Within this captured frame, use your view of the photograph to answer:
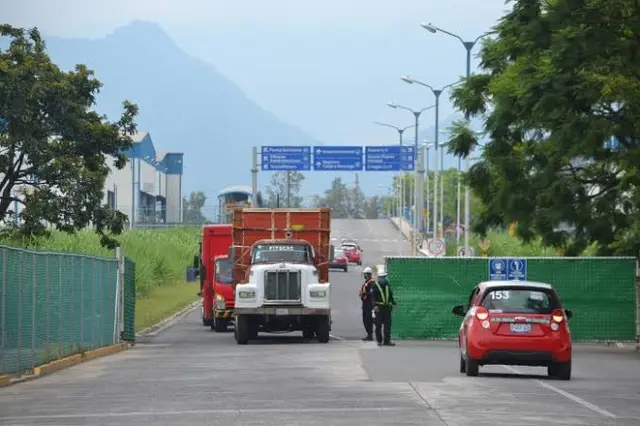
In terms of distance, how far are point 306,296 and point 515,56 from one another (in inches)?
411

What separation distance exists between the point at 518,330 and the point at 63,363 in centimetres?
904

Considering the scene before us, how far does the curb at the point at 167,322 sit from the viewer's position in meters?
47.0

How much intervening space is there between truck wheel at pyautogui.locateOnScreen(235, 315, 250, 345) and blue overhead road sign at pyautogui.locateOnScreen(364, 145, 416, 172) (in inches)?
1960

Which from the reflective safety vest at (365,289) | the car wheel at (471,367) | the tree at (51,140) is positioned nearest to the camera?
the car wheel at (471,367)

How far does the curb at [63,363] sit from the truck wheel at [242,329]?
286 cm

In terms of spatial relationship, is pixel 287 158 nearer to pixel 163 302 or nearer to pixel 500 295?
pixel 163 302

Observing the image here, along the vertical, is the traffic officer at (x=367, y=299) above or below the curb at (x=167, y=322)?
above

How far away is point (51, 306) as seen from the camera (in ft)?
91.0

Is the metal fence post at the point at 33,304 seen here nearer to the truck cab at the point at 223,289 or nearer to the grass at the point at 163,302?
the truck cab at the point at 223,289

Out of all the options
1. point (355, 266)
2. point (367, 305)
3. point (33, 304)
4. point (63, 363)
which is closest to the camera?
point (33, 304)

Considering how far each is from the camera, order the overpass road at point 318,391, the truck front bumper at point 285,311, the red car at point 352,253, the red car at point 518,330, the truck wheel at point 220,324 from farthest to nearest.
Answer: the red car at point 352,253 → the truck wheel at point 220,324 → the truck front bumper at point 285,311 → the red car at point 518,330 → the overpass road at point 318,391

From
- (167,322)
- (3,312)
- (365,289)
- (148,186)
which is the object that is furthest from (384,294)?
(148,186)

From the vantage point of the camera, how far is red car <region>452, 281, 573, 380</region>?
24.3 meters

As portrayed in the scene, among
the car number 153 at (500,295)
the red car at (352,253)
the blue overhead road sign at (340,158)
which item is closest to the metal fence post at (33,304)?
the car number 153 at (500,295)
